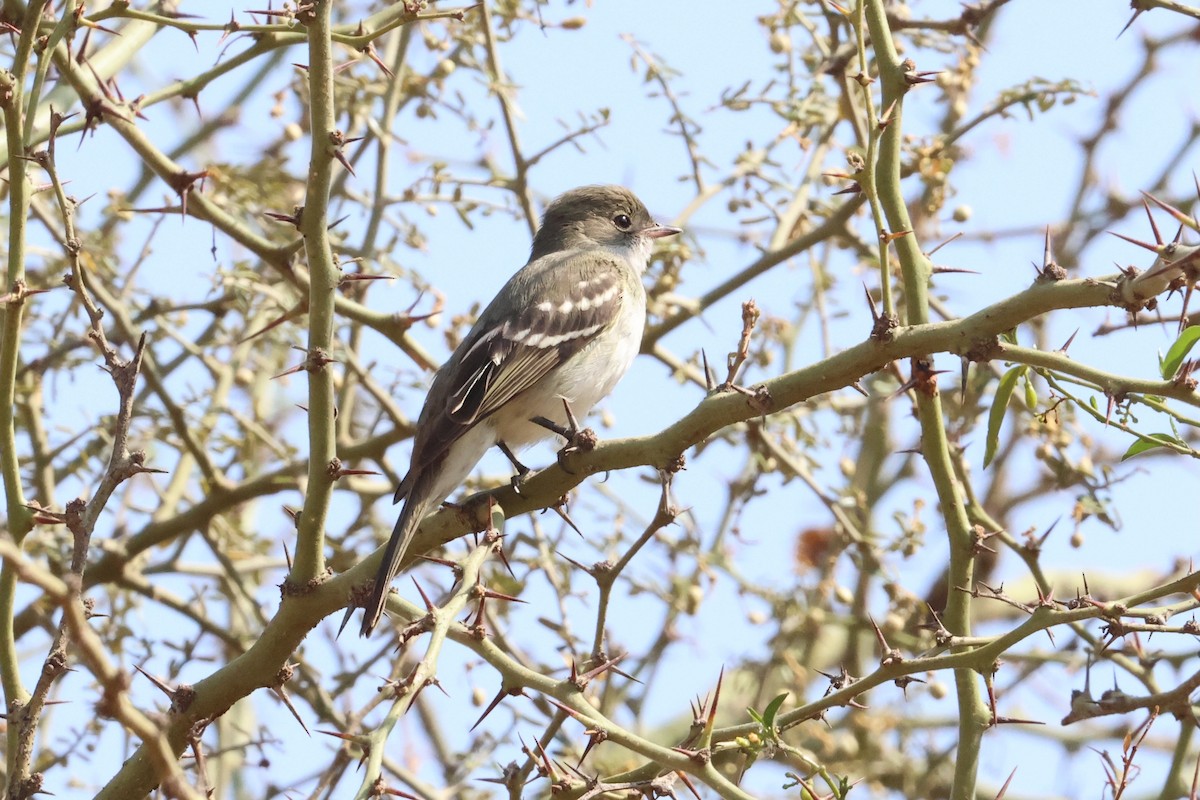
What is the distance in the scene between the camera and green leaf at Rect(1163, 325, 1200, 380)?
3.06 metres

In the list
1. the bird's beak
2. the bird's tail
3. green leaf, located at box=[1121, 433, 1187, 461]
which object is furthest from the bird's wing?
green leaf, located at box=[1121, 433, 1187, 461]

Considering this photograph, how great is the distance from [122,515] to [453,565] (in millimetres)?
3710

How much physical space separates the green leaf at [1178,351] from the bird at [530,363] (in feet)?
7.41

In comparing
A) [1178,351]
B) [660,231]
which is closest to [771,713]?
[1178,351]

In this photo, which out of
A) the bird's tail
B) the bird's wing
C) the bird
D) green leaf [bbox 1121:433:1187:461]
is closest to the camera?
green leaf [bbox 1121:433:1187:461]

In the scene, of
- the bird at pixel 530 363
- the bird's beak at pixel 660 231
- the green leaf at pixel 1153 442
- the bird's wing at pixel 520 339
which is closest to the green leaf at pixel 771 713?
the green leaf at pixel 1153 442

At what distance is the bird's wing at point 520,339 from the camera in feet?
17.4

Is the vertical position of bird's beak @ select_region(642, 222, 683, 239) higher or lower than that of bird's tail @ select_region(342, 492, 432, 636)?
higher

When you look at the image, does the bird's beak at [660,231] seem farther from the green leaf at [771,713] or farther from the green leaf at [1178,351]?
the green leaf at [771,713]

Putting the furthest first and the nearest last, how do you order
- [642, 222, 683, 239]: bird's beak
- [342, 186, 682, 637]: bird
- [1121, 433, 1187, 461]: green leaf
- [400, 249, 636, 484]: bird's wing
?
[642, 222, 683, 239]: bird's beak < [400, 249, 636, 484]: bird's wing < [342, 186, 682, 637]: bird < [1121, 433, 1187, 461]: green leaf

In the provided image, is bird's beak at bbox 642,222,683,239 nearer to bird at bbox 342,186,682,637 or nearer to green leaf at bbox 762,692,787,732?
bird at bbox 342,186,682,637

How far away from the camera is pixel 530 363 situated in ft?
18.7

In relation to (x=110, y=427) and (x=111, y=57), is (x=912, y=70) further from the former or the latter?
(x=110, y=427)

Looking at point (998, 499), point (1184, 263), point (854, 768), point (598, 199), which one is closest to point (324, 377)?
point (1184, 263)
